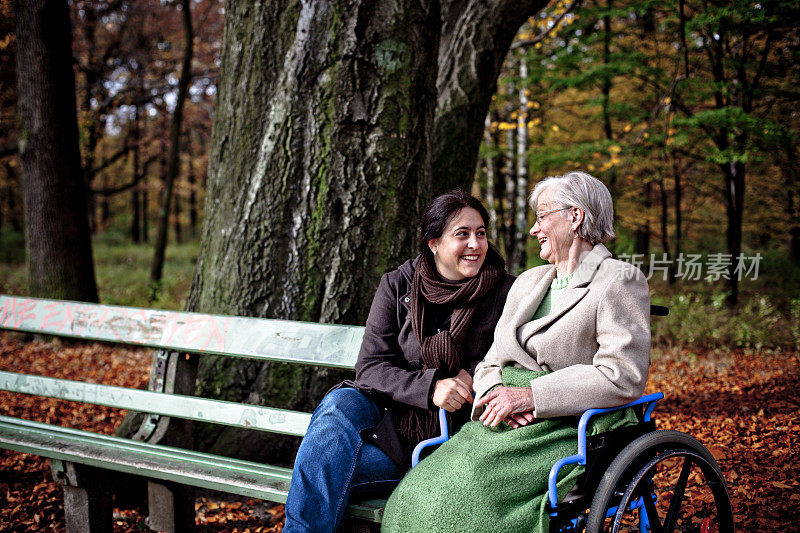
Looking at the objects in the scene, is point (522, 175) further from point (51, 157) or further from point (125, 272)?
point (125, 272)

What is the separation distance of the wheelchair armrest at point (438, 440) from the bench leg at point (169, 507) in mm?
1468

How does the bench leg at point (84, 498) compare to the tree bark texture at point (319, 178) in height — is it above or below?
below

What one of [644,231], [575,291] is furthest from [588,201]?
[644,231]

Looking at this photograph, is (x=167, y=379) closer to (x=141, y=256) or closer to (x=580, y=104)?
(x=580, y=104)

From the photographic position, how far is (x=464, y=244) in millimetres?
2760

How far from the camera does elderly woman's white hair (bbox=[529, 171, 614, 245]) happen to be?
7.85 ft

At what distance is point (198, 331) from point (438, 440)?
60.2 inches

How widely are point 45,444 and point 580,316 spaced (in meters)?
2.76

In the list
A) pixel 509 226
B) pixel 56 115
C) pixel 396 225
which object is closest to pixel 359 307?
pixel 396 225

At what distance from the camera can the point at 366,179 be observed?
12.2 ft

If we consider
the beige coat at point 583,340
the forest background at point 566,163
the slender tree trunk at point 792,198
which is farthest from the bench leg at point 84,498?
the slender tree trunk at point 792,198

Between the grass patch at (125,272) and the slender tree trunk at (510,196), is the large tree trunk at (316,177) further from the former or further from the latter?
the slender tree trunk at (510,196)

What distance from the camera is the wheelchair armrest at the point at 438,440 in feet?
7.92

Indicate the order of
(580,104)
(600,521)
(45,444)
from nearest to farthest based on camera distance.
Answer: (600,521), (45,444), (580,104)
